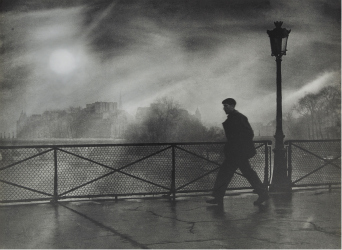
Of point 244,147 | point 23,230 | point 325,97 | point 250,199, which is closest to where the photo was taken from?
point 23,230

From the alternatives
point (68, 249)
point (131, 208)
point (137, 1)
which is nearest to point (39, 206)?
point (131, 208)

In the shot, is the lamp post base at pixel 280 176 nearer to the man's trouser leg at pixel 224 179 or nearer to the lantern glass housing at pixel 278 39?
the man's trouser leg at pixel 224 179

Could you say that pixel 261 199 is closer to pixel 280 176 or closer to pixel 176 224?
pixel 280 176

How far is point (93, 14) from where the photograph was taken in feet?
32.4

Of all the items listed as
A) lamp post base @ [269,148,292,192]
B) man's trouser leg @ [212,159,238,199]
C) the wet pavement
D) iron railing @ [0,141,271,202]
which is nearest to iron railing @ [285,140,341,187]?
lamp post base @ [269,148,292,192]

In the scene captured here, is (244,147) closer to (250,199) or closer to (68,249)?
(250,199)

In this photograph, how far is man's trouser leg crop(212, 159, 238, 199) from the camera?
25.3 feet

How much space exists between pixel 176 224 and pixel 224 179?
1.81 metres

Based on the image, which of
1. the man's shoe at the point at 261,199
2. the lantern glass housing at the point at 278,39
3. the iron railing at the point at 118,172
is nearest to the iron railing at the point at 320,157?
the iron railing at the point at 118,172

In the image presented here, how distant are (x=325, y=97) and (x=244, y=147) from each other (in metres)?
43.1

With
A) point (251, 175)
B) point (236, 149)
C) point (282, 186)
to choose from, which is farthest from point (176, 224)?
A: point (282, 186)

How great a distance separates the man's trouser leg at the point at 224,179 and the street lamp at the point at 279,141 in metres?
2.10

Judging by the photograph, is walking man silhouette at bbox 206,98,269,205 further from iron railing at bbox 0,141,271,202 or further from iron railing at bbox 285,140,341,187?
iron railing at bbox 285,140,341,187

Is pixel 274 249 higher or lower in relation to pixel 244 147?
lower
